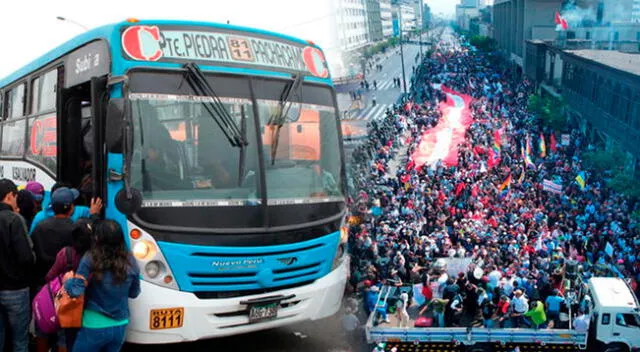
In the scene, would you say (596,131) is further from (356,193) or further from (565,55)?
(356,193)

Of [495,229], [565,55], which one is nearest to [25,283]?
[495,229]

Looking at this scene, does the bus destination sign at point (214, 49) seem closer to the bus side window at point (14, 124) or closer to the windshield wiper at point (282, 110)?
the windshield wiper at point (282, 110)

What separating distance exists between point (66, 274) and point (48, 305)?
1.52 feet

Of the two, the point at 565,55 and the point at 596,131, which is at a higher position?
the point at 565,55

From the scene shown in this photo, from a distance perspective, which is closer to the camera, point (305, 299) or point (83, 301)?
point (83, 301)

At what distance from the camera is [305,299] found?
7.45m

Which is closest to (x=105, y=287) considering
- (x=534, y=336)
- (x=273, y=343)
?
(x=273, y=343)

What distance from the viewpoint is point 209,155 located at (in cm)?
677

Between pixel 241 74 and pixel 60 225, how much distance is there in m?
2.48

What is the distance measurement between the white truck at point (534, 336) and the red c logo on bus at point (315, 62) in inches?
208

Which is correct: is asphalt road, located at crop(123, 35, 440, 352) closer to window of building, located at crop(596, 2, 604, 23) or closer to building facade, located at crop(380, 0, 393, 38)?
window of building, located at crop(596, 2, 604, 23)

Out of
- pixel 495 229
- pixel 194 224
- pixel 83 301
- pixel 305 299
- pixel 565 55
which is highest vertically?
pixel 565 55

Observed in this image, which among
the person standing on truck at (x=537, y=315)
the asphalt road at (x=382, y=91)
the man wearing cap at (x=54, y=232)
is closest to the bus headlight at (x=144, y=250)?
the man wearing cap at (x=54, y=232)

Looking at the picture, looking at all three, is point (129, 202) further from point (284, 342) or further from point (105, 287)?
point (284, 342)
